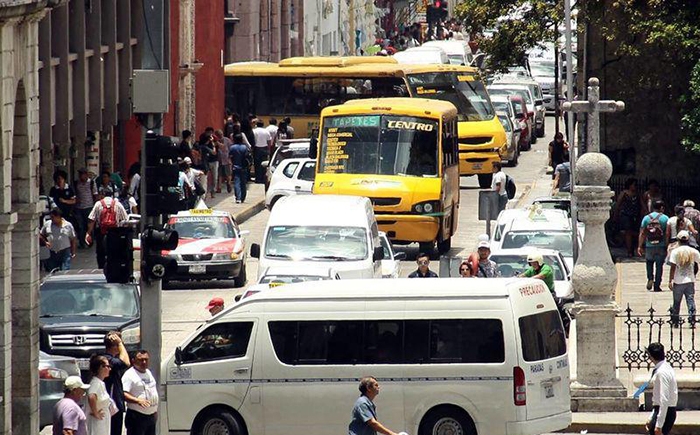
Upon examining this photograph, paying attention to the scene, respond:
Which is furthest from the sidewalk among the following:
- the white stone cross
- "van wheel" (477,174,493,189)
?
the white stone cross

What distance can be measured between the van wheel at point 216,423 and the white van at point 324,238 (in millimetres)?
8881

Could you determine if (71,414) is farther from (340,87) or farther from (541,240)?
(340,87)

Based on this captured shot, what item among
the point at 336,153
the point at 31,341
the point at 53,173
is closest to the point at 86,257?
the point at 53,173

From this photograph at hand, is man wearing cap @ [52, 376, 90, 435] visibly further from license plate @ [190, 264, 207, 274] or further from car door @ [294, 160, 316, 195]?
car door @ [294, 160, 316, 195]

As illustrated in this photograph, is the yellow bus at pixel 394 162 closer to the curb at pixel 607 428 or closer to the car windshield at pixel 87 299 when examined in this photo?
the car windshield at pixel 87 299

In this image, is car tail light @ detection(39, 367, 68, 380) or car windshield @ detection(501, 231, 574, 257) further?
car windshield @ detection(501, 231, 574, 257)

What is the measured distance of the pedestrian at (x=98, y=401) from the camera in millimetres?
20438

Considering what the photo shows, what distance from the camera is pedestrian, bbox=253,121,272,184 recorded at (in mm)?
52594

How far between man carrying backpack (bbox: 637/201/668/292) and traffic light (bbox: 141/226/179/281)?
1404cm

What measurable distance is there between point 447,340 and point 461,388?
1.91 ft

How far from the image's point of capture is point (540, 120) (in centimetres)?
6562

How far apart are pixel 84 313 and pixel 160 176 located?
6428 millimetres

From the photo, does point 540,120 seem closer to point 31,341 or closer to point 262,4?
point 262,4

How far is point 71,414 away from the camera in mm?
19953
